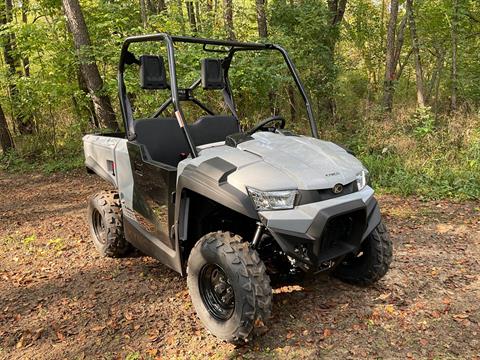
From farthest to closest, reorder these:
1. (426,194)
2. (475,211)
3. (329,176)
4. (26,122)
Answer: (26,122), (426,194), (475,211), (329,176)

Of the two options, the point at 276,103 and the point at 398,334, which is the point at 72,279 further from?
the point at 276,103

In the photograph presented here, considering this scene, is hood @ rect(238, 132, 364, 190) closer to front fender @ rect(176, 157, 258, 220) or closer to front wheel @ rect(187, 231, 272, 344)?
front fender @ rect(176, 157, 258, 220)

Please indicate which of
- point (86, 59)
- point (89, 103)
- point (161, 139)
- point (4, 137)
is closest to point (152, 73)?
point (161, 139)

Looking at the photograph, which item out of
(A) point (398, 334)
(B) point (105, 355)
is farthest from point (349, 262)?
(B) point (105, 355)

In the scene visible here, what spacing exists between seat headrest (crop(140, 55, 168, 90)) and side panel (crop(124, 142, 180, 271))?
1.75 feet

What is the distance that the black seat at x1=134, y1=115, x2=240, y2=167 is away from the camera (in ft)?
11.9

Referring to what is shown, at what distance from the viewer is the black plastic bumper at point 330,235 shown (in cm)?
245

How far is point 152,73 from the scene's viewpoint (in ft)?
10.0

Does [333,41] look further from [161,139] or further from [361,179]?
[361,179]

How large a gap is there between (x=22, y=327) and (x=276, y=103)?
6.56 m

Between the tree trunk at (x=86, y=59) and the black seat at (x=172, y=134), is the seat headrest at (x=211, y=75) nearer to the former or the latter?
the black seat at (x=172, y=134)

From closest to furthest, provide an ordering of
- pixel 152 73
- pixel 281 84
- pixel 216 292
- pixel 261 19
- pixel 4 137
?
pixel 216 292
pixel 152 73
pixel 281 84
pixel 261 19
pixel 4 137

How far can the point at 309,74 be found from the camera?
9.16 meters

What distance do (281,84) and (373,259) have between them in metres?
5.35
